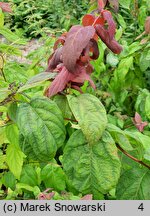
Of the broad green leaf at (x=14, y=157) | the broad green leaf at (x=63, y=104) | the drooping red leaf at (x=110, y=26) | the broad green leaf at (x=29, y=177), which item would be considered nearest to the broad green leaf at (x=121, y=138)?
the broad green leaf at (x=63, y=104)

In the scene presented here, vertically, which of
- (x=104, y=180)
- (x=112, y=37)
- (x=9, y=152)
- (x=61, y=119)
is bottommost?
(x=9, y=152)

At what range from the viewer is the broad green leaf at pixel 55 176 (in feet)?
5.22

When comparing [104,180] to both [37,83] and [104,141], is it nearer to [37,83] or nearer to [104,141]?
[104,141]

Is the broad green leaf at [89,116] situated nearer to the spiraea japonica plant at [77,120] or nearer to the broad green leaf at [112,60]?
the spiraea japonica plant at [77,120]

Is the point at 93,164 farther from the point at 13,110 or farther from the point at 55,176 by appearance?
the point at 55,176

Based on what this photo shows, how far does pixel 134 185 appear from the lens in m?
1.02

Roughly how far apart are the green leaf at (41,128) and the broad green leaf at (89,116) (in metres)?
0.05

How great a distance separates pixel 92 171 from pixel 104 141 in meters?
0.07

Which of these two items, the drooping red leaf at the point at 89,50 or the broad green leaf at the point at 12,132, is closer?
the drooping red leaf at the point at 89,50

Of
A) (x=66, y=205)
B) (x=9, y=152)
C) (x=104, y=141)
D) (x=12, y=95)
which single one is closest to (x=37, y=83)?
(x=12, y=95)

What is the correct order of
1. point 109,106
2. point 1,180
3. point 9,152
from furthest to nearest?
point 109,106
point 1,180
point 9,152

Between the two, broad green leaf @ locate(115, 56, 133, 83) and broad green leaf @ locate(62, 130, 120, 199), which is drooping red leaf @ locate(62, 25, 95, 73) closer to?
broad green leaf @ locate(62, 130, 120, 199)

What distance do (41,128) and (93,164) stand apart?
0.13 metres

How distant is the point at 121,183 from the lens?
1032 mm
